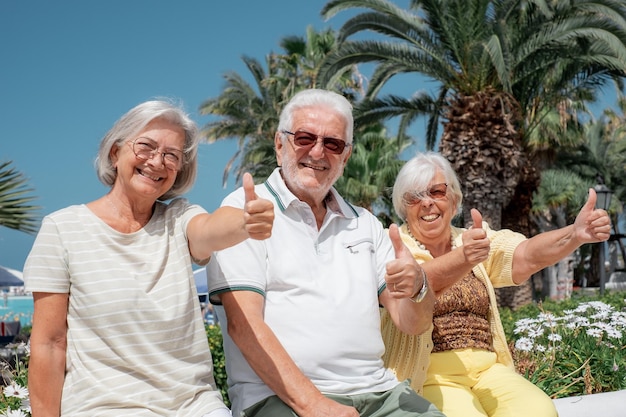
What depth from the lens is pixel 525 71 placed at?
1138cm

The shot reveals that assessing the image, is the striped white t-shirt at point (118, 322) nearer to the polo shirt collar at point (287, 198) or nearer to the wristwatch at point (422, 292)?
the polo shirt collar at point (287, 198)

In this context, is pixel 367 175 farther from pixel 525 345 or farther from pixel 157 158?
pixel 157 158

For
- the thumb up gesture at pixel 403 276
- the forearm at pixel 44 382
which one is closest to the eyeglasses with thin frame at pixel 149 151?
the forearm at pixel 44 382

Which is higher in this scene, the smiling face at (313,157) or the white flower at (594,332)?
the smiling face at (313,157)

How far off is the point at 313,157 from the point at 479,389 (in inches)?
56.1

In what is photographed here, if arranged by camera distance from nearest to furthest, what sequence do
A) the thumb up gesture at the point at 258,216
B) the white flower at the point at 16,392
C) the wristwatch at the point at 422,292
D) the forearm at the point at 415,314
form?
the thumb up gesture at the point at 258,216 < the wristwatch at the point at 422,292 < the forearm at the point at 415,314 < the white flower at the point at 16,392

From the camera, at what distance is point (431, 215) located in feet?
11.2

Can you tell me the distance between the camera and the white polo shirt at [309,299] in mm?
2518

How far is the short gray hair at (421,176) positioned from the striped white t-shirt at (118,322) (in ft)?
4.84

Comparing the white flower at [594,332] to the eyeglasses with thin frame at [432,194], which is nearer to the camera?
the eyeglasses with thin frame at [432,194]

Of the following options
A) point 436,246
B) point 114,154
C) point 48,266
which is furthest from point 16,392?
point 436,246

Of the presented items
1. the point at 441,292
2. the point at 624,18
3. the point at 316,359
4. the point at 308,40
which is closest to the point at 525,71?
the point at 624,18

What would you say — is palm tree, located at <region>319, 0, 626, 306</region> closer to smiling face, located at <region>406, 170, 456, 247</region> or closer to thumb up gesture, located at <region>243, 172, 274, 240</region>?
smiling face, located at <region>406, 170, 456, 247</region>

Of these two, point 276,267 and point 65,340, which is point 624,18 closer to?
point 276,267
